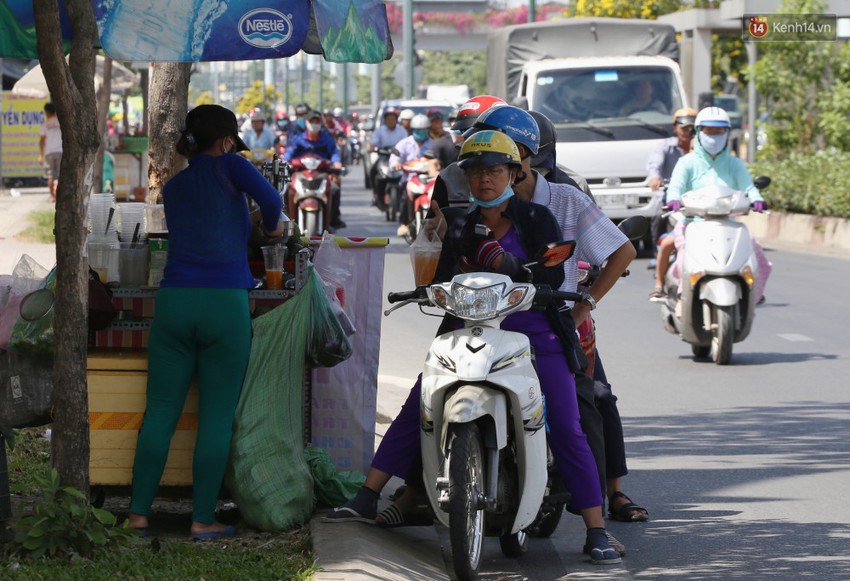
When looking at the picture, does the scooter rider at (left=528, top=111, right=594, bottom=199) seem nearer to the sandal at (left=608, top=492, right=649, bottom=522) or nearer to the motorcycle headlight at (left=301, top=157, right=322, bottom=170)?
the sandal at (left=608, top=492, right=649, bottom=522)

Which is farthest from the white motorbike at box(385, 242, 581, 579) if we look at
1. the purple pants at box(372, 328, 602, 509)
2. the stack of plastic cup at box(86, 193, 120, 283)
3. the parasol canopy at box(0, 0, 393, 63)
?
the stack of plastic cup at box(86, 193, 120, 283)

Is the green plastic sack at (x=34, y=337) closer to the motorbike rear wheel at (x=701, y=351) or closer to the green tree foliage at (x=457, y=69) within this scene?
the motorbike rear wheel at (x=701, y=351)

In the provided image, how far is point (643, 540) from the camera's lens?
6.84m

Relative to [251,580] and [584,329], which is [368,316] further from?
[251,580]

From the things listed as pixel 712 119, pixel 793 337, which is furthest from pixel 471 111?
pixel 793 337

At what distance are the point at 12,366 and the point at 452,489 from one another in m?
1.95

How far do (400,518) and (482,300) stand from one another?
119 centimetres

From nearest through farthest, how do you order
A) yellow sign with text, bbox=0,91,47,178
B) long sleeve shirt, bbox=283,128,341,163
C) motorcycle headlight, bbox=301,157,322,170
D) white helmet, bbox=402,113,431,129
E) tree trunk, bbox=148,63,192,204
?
tree trunk, bbox=148,63,192,204
motorcycle headlight, bbox=301,157,322,170
long sleeve shirt, bbox=283,128,341,163
white helmet, bbox=402,113,431,129
yellow sign with text, bbox=0,91,47,178

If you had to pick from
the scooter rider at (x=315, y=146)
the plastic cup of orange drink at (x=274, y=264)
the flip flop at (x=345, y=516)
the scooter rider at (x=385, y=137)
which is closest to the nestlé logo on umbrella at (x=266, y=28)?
the plastic cup of orange drink at (x=274, y=264)

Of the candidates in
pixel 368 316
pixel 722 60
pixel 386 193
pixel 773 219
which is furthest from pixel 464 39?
pixel 368 316

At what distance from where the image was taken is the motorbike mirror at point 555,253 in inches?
230

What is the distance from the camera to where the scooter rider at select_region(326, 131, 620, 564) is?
19.8 ft

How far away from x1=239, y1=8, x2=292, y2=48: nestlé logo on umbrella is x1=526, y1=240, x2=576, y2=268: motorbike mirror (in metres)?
1.73

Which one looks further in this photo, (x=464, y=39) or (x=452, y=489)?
(x=464, y=39)
